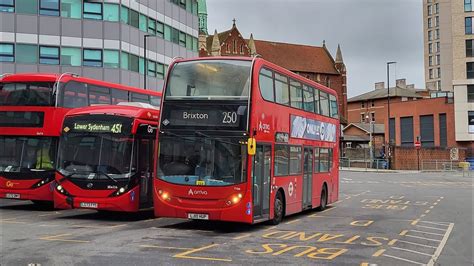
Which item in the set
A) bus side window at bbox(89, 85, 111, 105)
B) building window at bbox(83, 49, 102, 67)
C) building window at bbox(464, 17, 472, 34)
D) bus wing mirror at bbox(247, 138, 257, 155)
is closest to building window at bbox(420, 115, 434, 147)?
building window at bbox(464, 17, 472, 34)

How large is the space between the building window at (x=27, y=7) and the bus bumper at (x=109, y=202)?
2366 centimetres

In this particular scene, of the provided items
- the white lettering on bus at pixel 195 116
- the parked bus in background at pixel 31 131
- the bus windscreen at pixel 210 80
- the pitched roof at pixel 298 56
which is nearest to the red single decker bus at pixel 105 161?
the parked bus in background at pixel 31 131

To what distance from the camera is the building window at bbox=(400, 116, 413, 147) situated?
80.7m

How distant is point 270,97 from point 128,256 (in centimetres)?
619

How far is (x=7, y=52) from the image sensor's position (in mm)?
34750

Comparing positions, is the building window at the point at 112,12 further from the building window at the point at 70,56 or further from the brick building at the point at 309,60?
the brick building at the point at 309,60

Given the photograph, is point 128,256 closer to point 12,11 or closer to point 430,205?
point 430,205

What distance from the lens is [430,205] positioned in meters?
22.2

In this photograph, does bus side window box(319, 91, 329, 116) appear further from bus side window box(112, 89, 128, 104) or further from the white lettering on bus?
bus side window box(112, 89, 128, 104)

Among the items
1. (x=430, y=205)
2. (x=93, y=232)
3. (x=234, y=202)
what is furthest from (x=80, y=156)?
(x=430, y=205)

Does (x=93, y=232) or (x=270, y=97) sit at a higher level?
(x=270, y=97)

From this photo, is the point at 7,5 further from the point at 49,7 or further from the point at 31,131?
the point at 31,131

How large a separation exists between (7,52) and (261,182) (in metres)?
26.6

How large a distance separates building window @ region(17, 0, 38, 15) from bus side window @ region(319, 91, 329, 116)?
23.1 meters
